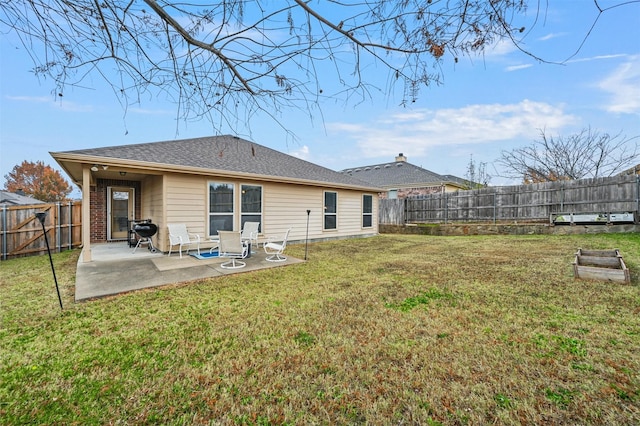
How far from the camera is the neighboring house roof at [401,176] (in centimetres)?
2031

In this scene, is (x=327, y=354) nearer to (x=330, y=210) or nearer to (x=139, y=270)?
(x=139, y=270)

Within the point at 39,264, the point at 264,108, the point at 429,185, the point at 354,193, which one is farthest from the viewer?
the point at 429,185

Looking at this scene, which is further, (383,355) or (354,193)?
(354,193)

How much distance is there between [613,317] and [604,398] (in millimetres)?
1970

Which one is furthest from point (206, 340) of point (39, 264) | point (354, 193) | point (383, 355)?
point (354, 193)

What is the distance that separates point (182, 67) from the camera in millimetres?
2465

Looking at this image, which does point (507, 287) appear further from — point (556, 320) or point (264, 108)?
point (264, 108)

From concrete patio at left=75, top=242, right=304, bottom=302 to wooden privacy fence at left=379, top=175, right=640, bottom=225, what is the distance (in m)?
11.5

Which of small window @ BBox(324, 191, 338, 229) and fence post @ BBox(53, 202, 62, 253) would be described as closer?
fence post @ BBox(53, 202, 62, 253)

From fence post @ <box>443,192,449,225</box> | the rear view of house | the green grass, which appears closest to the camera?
the green grass

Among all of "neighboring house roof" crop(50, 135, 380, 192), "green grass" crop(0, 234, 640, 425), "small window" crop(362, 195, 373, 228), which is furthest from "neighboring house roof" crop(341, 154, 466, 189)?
"green grass" crop(0, 234, 640, 425)

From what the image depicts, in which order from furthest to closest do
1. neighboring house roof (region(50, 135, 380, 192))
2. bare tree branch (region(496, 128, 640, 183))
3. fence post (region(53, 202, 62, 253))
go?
bare tree branch (region(496, 128, 640, 183)) → fence post (region(53, 202, 62, 253)) → neighboring house roof (region(50, 135, 380, 192))

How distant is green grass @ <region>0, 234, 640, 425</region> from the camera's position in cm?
185

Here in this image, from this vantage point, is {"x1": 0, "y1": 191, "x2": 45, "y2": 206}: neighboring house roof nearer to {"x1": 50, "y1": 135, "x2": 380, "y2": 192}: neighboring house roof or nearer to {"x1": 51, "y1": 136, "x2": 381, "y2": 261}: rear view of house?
{"x1": 51, "y1": 136, "x2": 381, "y2": 261}: rear view of house
